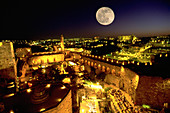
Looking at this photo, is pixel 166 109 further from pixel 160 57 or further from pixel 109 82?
pixel 160 57

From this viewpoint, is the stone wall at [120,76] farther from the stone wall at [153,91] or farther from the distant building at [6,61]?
the distant building at [6,61]

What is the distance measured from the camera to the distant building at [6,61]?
29.9 ft

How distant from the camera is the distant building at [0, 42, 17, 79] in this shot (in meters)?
9.10

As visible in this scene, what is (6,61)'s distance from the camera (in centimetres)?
938

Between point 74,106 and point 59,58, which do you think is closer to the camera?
point 74,106

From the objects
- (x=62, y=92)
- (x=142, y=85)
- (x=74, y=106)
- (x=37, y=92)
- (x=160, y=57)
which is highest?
(x=160, y=57)

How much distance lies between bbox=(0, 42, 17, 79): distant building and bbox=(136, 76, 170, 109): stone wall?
14.1m

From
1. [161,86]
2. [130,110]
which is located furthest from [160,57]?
[130,110]

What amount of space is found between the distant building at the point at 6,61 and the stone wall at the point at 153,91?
14147 millimetres

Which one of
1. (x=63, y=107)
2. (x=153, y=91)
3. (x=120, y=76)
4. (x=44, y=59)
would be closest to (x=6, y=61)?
(x=63, y=107)

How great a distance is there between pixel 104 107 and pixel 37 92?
7604mm

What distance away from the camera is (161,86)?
9445 mm

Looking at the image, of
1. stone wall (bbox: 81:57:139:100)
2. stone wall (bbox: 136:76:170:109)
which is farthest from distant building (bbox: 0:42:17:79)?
stone wall (bbox: 136:76:170:109)

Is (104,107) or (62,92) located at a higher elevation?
(62,92)
